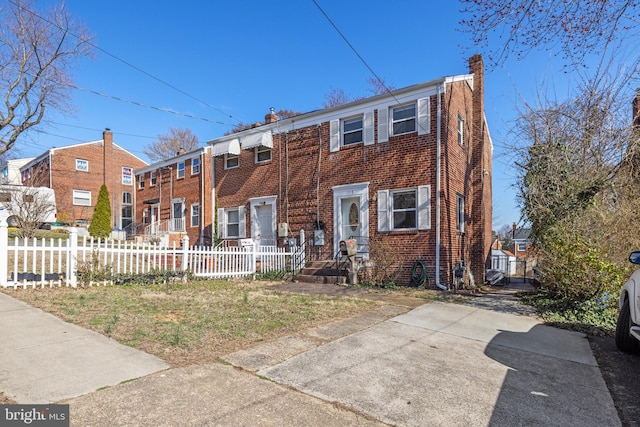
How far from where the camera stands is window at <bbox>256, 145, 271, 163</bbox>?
15147 mm

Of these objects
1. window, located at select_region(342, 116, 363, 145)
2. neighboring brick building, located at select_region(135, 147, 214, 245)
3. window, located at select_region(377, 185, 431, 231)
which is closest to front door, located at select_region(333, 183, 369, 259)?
window, located at select_region(377, 185, 431, 231)

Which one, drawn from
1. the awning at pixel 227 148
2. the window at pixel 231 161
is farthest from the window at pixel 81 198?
Answer: the awning at pixel 227 148

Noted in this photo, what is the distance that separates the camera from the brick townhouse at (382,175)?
36.2ft

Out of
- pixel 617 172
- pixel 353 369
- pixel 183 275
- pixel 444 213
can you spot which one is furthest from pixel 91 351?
pixel 617 172

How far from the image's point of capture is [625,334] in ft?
15.7

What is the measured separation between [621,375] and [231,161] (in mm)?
15266

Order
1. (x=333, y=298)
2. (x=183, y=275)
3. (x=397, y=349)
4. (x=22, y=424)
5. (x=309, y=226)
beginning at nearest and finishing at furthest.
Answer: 1. (x=22, y=424)
2. (x=397, y=349)
3. (x=333, y=298)
4. (x=183, y=275)
5. (x=309, y=226)

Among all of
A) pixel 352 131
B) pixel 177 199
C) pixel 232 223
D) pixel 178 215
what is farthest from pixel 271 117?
pixel 178 215

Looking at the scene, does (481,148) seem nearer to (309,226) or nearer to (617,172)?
(617,172)

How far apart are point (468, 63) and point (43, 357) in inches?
592

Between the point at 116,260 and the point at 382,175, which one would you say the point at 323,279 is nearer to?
the point at 382,175

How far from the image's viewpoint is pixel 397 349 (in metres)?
4.51

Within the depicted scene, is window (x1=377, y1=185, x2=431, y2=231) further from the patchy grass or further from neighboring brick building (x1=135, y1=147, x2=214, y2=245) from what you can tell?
neighboring brick building (x1=135, y1=147, x2=214, y2=245)

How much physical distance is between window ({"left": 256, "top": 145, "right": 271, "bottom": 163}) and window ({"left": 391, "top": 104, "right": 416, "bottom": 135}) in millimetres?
5602
